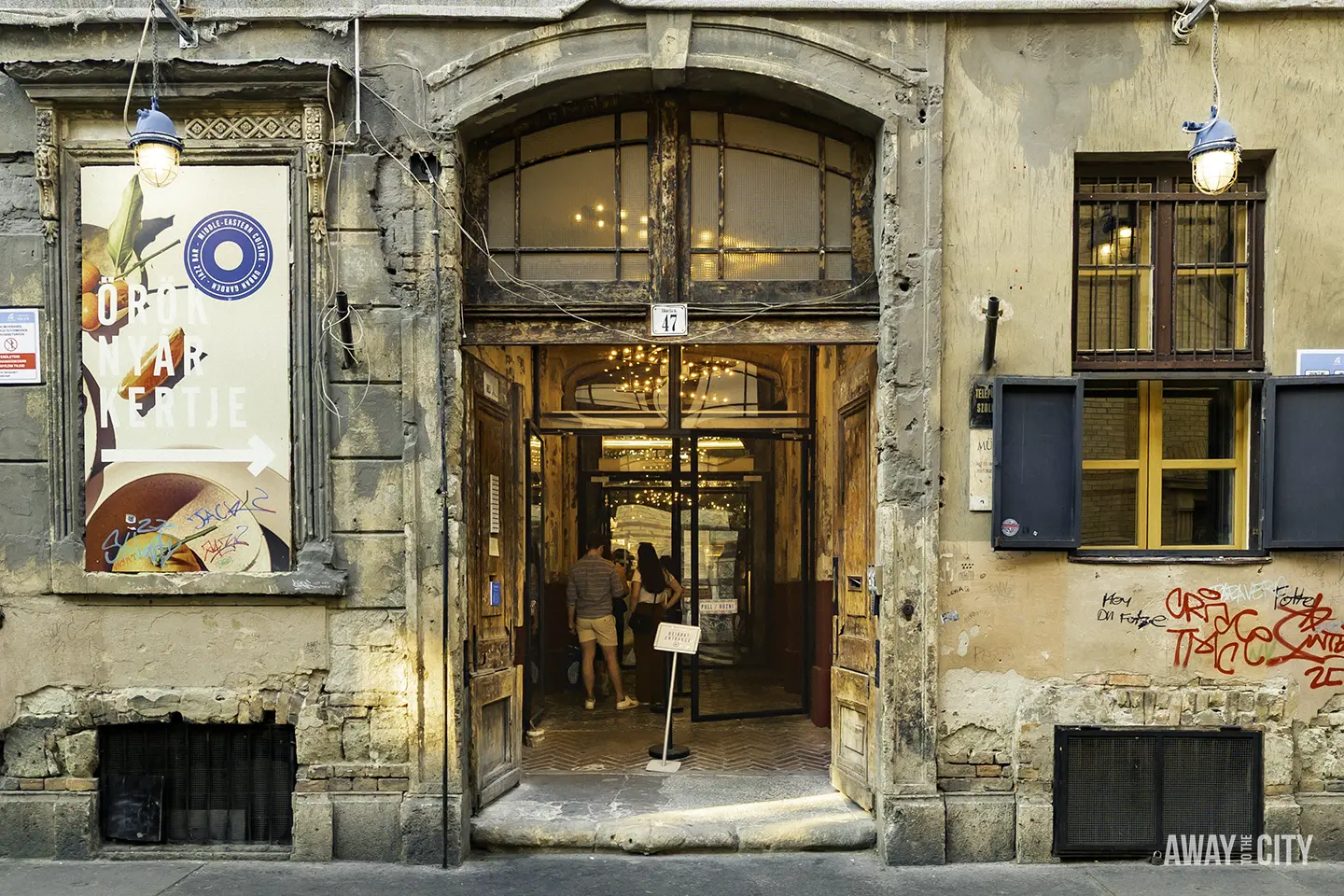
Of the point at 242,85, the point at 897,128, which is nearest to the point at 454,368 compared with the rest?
the point at 242,85

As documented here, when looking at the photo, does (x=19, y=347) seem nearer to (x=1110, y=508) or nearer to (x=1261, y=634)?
(x=1110, y=508)

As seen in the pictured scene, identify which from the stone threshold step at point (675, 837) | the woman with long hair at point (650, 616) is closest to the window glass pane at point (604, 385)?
the woman with long hair at point (650, 616)

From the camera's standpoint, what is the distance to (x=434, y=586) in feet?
19.9

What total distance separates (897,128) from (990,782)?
429cm

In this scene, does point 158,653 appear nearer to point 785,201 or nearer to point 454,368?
point 454,368

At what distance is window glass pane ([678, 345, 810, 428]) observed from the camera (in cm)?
905

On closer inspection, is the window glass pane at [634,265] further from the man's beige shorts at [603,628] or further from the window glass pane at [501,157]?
the man's beige shorts at [603,628]

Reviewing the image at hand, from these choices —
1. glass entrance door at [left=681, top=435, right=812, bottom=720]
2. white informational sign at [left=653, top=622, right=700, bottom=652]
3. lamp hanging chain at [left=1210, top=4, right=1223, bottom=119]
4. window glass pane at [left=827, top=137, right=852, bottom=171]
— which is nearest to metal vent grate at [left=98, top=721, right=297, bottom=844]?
white informational sign at [left=653, top=622, right=700, bottom=652]

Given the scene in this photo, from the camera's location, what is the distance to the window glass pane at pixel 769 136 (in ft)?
21.9

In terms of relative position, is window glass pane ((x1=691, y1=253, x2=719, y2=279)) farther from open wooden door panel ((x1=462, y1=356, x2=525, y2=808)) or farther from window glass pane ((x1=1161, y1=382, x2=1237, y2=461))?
window glass pane ((x1=1161, y1=382, x2=1237, y2=461))

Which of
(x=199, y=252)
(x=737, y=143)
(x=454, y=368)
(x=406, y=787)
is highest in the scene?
(x=737, y=143)

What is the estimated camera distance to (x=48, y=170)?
6027 millimetres

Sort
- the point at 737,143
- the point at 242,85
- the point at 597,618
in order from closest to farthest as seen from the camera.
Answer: the point at 242,85 → the point at 737,143 → the point at 597,618

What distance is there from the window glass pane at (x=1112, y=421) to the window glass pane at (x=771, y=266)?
206 centimetres
